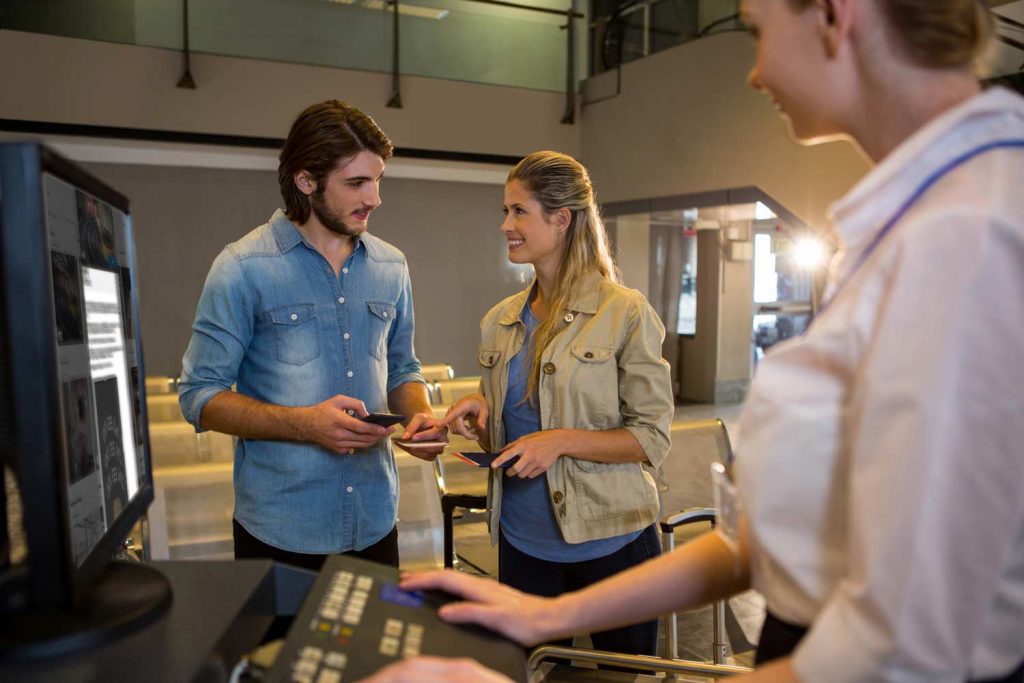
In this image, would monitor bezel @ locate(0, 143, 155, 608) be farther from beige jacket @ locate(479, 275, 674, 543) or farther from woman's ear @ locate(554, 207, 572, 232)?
woman's ear @ locate(554, 207, 572, 232)

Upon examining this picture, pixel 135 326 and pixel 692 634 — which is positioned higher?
pixel 135 326

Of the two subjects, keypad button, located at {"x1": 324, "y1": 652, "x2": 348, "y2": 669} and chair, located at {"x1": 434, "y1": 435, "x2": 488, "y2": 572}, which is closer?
keypad button, located at {"x1": 324, "y1": 652, "x2": 348, "y2": 669}

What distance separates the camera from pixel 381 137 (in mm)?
2188

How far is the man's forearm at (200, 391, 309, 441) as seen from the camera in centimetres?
190

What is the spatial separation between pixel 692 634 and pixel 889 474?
11.7 ft

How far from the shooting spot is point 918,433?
57 cm

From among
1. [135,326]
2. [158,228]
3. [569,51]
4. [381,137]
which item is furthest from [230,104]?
[135,326]

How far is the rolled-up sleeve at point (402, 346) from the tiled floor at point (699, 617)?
148 cm

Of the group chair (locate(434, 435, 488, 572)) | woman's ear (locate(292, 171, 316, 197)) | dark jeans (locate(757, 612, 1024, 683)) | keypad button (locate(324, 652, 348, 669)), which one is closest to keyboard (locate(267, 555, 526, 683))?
keypad button (locate(324, 652, 348, 669))

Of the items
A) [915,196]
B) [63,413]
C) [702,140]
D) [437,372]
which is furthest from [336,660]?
[702,140]

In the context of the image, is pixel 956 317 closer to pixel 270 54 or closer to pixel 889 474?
pixel 889 474

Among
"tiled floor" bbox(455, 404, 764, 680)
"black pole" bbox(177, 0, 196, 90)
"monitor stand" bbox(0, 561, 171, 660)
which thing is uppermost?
"black pole" bbox(177, 0, 196, 90)

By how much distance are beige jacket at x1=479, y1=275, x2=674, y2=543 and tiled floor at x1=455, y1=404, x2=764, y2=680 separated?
1.08 metres

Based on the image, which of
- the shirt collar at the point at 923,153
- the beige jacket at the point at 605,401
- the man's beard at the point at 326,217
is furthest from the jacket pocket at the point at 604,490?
the shirt collar at the point at 923,153
